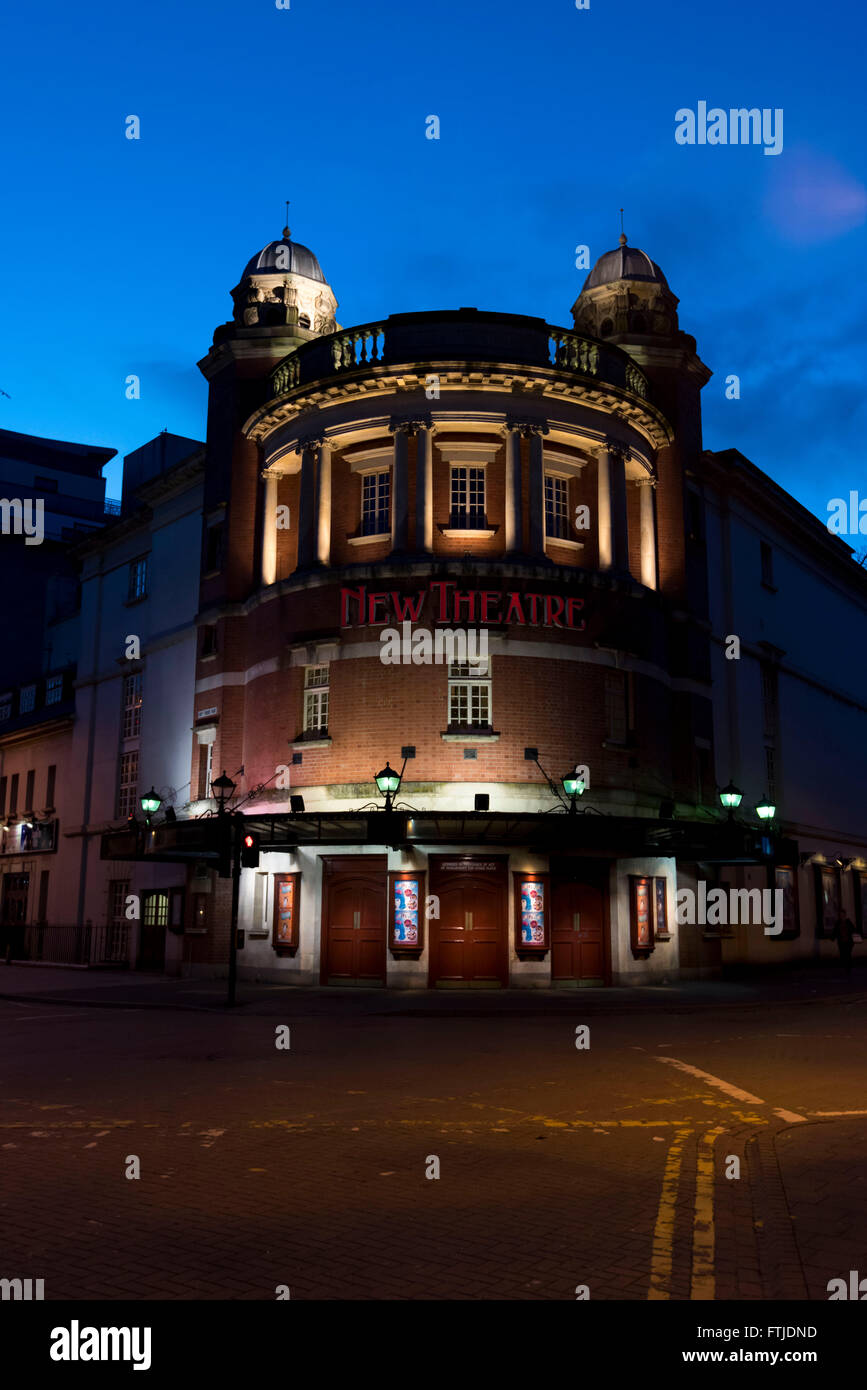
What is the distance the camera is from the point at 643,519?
1305 inches

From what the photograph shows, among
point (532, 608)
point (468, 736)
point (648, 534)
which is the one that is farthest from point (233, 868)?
point (648, 534)

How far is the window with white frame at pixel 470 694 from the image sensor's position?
92.6ft

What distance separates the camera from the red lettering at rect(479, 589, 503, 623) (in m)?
27.7

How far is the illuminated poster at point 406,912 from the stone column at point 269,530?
409 inches

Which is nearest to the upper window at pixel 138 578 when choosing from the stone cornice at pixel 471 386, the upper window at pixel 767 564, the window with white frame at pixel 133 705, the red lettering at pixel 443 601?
the window with white frame at pixel 133 705

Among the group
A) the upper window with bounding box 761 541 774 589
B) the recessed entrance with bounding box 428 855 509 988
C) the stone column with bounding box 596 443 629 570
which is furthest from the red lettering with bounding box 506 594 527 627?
the upper window with bounding box 761 541 774 589

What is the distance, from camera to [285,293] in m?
36.1

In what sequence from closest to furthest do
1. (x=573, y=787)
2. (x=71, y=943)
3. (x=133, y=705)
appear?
(x=573, y=787), (x=133, y=705), (x=71, y=943)

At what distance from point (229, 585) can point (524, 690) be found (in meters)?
10.6

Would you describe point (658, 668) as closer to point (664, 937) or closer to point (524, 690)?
point (524, 690)

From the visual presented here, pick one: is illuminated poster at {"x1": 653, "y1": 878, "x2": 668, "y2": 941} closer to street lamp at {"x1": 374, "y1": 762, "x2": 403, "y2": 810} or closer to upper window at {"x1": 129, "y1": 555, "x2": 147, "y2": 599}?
street lamp at {"x1": 374, "y1": 762, "x2": 403, "y2": 810}

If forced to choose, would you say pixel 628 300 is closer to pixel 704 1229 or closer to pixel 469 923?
pixel 469 923

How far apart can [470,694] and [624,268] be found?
17.5 m

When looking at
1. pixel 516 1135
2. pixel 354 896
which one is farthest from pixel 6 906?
pixel 516 1135
